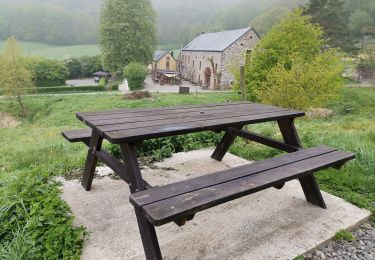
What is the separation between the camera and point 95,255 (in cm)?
257

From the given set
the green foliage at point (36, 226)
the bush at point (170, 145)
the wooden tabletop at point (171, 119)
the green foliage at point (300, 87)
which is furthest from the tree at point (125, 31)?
the green foliage at point (36, 226)

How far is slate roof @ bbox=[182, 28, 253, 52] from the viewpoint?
33469 mm

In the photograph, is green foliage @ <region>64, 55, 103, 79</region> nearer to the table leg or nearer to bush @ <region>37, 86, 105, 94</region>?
bush @ <region>37, 86, 105, 94</region>

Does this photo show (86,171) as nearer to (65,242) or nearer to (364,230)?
(65,242)

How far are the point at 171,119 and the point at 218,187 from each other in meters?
1.12

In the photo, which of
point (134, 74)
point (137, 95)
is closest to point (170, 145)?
point (137, 95)

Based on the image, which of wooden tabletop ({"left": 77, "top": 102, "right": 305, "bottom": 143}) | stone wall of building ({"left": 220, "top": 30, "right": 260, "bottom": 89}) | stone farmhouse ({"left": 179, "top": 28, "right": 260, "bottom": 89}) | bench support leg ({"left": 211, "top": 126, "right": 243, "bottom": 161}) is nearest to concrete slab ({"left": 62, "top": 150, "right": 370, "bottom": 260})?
wooden tabletop ({"left": 77, "top": 102, "right": 305, "bottom": 143})

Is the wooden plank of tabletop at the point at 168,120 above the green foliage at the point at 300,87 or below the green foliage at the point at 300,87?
above

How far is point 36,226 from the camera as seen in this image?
8.45ft

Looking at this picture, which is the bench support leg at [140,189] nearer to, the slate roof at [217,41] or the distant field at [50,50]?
the slate roof at [217,41]

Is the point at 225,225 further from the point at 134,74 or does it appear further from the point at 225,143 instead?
the point at 134,74

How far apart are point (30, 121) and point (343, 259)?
22598 millimetres

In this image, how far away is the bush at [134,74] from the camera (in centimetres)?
3244

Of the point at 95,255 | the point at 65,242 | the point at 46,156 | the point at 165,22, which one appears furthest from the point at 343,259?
the point at 165,22
